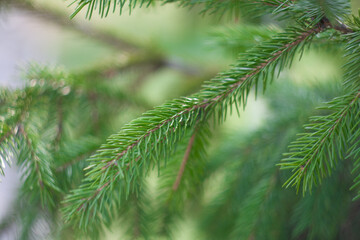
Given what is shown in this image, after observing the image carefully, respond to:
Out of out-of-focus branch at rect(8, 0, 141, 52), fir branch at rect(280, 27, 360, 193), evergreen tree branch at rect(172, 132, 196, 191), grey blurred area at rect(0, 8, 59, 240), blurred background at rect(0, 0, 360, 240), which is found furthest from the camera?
grey blurred area at rect(0, 8, 59, 240)

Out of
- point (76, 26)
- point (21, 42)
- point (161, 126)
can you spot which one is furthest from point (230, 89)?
point (21, 42)

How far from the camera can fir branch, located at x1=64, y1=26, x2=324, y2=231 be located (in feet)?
1.08

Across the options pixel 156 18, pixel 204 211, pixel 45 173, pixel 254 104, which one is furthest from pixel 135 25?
pixel 45 173

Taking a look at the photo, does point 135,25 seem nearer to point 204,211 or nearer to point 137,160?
point 204,211

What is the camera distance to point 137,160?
0.34 m

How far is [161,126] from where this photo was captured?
0.34m

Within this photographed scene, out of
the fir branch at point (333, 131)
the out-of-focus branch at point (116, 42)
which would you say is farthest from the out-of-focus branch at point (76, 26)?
the fir branch at point (333, 131)

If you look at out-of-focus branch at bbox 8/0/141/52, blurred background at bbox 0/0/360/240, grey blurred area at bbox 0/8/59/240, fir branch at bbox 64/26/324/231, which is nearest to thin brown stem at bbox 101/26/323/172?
fir branch at bbox 64/26/324/231

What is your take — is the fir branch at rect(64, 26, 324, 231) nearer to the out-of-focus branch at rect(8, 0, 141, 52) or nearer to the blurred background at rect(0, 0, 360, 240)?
the blurred background at rect(0, 0, 360, 240)

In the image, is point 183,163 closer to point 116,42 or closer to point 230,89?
point 230,89

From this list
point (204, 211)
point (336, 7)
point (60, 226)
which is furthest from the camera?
point (204, 211)

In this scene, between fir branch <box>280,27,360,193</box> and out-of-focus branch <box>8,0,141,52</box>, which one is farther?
out-of-focus branch <box>8,0,141,52</box>

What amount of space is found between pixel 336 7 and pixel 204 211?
430 mm

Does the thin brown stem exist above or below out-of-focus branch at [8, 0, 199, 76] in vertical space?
below
